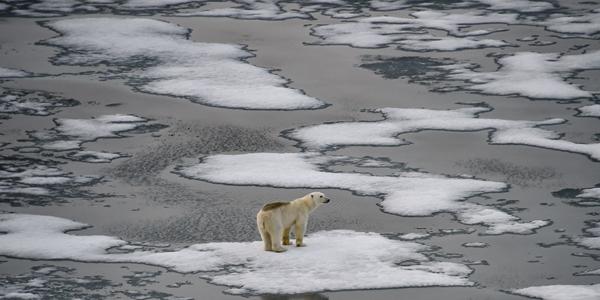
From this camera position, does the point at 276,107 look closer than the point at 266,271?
No

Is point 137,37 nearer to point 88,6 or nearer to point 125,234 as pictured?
point 88,6

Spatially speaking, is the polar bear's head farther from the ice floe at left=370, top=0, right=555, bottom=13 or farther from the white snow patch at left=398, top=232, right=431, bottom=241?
the ice floe at left=370, top=0, right=555, bottom=13

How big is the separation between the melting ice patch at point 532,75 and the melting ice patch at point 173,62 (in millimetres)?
3145

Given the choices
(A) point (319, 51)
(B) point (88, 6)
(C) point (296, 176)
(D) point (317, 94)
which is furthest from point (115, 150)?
(B) point (88, 6)

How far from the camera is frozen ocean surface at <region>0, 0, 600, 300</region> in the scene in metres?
10.6

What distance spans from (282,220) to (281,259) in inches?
17.7

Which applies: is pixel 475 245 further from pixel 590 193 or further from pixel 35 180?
pixel 35 180

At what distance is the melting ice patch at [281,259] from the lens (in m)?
10.2

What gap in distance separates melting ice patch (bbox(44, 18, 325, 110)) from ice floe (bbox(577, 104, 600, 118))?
4122 millimetres

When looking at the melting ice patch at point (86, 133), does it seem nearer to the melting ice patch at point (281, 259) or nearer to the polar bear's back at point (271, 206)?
the melting ice patch at point (281, 259)

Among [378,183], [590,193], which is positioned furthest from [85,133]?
[590,193]

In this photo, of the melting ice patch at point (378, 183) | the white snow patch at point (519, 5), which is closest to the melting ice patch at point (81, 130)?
the melting ice patch at point (378, 183)

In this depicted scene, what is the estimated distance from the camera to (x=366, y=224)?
1210 centimetres

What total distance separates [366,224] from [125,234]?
268cm
